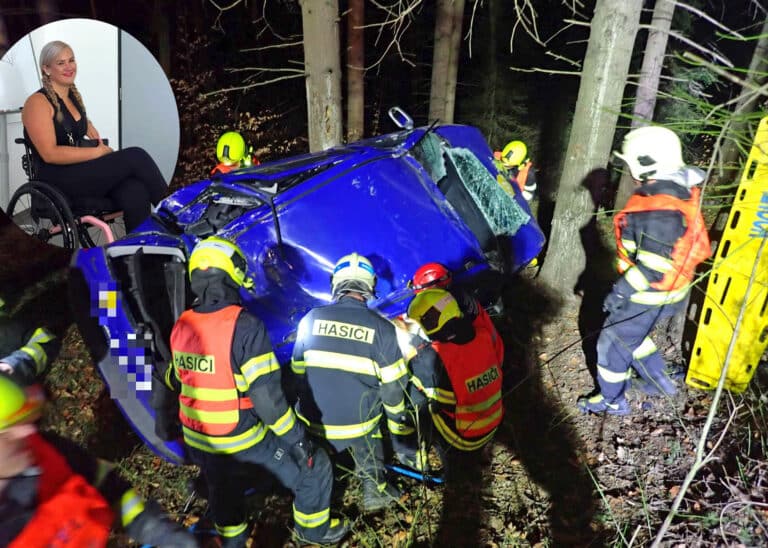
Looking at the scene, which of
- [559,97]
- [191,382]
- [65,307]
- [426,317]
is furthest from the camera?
[559,97]

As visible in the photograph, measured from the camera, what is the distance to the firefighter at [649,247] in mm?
3316

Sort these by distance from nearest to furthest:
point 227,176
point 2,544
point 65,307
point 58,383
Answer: point 2,544 < point 227,176 < point 58,383 < point 65,307

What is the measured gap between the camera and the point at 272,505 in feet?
11.0

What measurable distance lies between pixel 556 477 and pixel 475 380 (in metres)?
0.88

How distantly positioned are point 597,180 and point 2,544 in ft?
15.8

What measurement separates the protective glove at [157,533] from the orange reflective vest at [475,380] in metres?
1.67

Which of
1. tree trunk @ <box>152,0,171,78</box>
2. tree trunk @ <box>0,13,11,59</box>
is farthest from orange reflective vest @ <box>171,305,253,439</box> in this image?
tree trunk @ <box>152,0,171,78</box>

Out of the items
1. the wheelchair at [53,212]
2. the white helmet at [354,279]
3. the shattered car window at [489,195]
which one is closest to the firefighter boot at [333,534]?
the white helmet at [354,279]

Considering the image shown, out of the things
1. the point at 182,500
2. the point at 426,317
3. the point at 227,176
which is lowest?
the point at 182,500

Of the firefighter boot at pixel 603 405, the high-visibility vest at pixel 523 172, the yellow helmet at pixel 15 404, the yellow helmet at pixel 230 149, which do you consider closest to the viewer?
the yellow helmet at pixel 15 404

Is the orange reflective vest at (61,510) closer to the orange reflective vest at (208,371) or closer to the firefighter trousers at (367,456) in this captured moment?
the orange reflective vest at (208,371)

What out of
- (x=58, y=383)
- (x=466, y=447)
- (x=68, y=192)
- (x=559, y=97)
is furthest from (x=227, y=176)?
(x=559, y=97)

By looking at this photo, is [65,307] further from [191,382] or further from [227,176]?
[191,382]

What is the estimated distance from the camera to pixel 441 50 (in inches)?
369
